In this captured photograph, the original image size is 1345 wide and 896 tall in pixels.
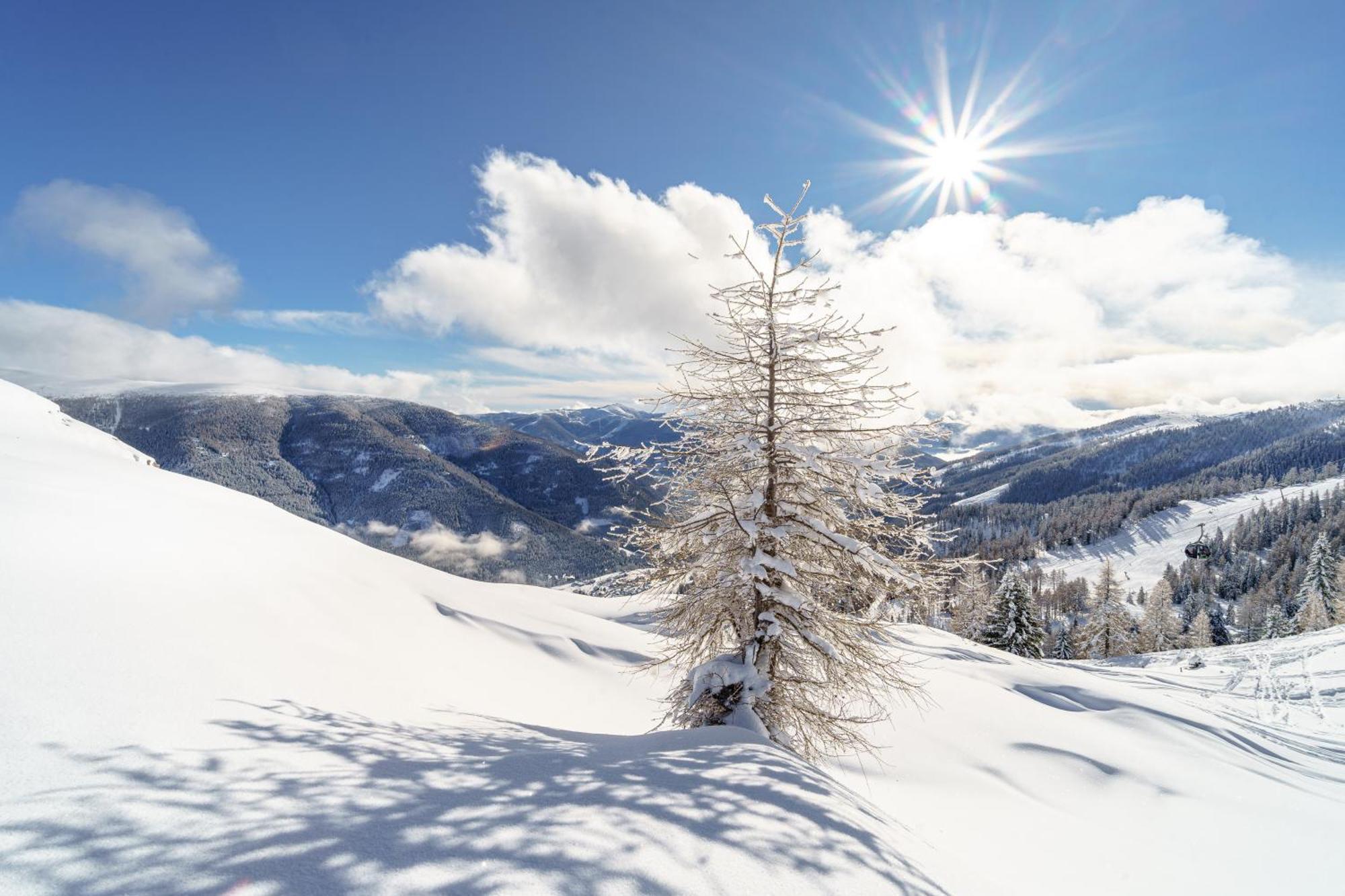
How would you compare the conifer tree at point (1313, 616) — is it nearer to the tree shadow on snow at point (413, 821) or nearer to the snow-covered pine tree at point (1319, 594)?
the snow-covered pine tree at point (1319, 594)

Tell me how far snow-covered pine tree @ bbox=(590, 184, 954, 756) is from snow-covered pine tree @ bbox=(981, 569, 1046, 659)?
3695cm

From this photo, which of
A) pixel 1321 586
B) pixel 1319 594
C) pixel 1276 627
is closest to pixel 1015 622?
pixel 1276 627

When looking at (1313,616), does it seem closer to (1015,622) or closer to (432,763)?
(1015,622)

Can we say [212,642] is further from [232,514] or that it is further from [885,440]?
[885,440]

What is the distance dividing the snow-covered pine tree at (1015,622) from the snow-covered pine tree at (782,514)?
36945 millimetres

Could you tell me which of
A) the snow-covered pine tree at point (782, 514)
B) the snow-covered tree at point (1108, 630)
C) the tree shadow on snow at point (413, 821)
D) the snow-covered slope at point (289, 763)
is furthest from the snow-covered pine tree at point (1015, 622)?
the tree shadow on snow at point (413, 821)

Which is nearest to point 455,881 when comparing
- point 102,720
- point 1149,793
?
point 102,720

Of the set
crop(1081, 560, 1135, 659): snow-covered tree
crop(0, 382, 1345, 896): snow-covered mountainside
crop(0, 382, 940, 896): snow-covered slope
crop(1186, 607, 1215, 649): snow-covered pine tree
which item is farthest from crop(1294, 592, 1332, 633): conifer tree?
crop(0, 382, 940, 896): snow-covered slope

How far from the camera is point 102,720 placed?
11.3 feet

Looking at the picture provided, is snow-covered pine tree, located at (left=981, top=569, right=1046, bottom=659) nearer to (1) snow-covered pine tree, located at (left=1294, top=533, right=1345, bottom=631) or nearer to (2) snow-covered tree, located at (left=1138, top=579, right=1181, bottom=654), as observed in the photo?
(1) snow-covered pine tree, located at (left=1294, top=533, right=1345, bottom=631)

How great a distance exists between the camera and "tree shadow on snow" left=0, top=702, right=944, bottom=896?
7.98 feet

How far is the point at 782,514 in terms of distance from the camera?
667 cm

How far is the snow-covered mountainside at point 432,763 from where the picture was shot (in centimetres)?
271

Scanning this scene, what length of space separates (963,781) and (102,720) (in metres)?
11.7
